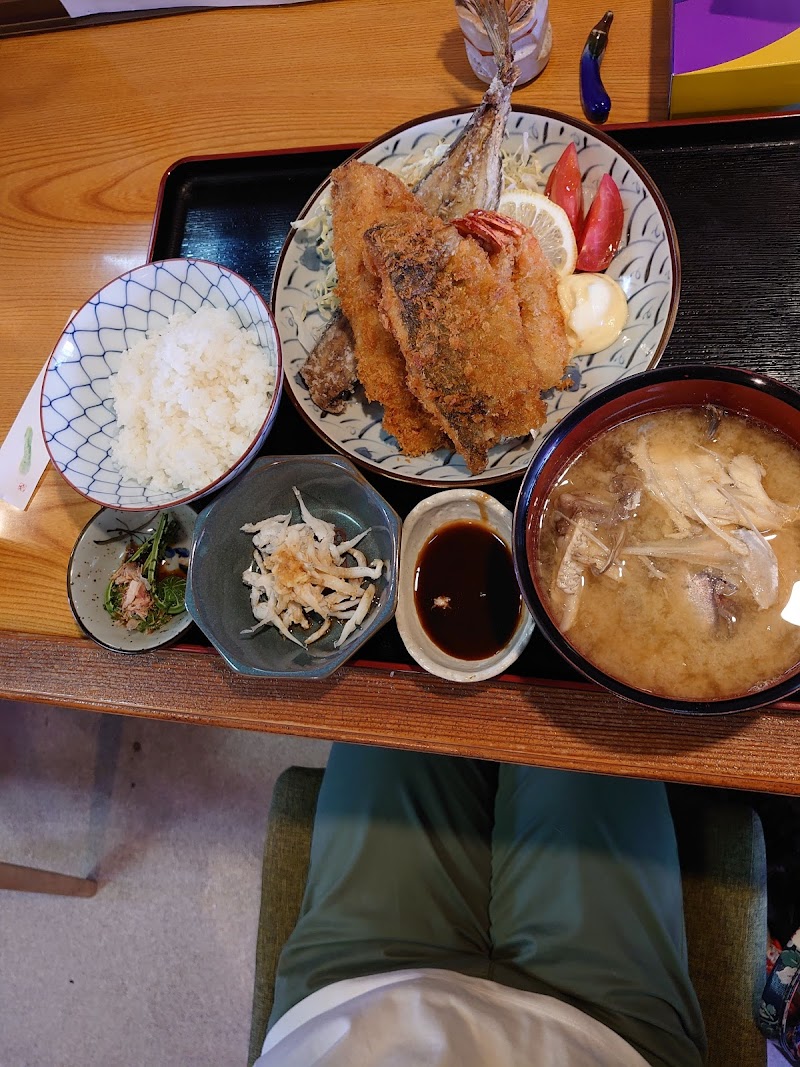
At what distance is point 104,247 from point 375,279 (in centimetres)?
101

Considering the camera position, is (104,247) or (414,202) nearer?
(414,202)

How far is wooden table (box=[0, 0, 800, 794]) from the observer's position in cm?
148

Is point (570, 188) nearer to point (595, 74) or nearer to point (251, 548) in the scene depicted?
point (595, 74)

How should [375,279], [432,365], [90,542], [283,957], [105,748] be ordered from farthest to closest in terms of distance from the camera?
1. [105,748]
2. [283,957]
3. [90,542]
4. [375,279]
5. [432,365]

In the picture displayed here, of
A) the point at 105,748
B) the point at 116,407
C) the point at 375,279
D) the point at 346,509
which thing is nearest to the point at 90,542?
the point at 116,407

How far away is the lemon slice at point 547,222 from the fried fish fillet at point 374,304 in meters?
0.24

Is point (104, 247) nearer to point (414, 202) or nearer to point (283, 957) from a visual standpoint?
point (414, 202)

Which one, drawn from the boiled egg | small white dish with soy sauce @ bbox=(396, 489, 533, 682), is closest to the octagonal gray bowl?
small white dish with soy sauce @ bbox=(396, 489, 533, 682)

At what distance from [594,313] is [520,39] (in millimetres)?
772

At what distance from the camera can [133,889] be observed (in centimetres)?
310

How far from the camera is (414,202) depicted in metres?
1.69

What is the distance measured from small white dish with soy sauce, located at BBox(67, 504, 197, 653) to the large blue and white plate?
486 mm

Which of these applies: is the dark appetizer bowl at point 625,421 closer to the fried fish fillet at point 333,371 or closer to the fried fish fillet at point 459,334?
the fried fish fillet at point 459,334

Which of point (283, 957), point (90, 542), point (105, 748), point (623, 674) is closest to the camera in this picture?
point (623, 674)
